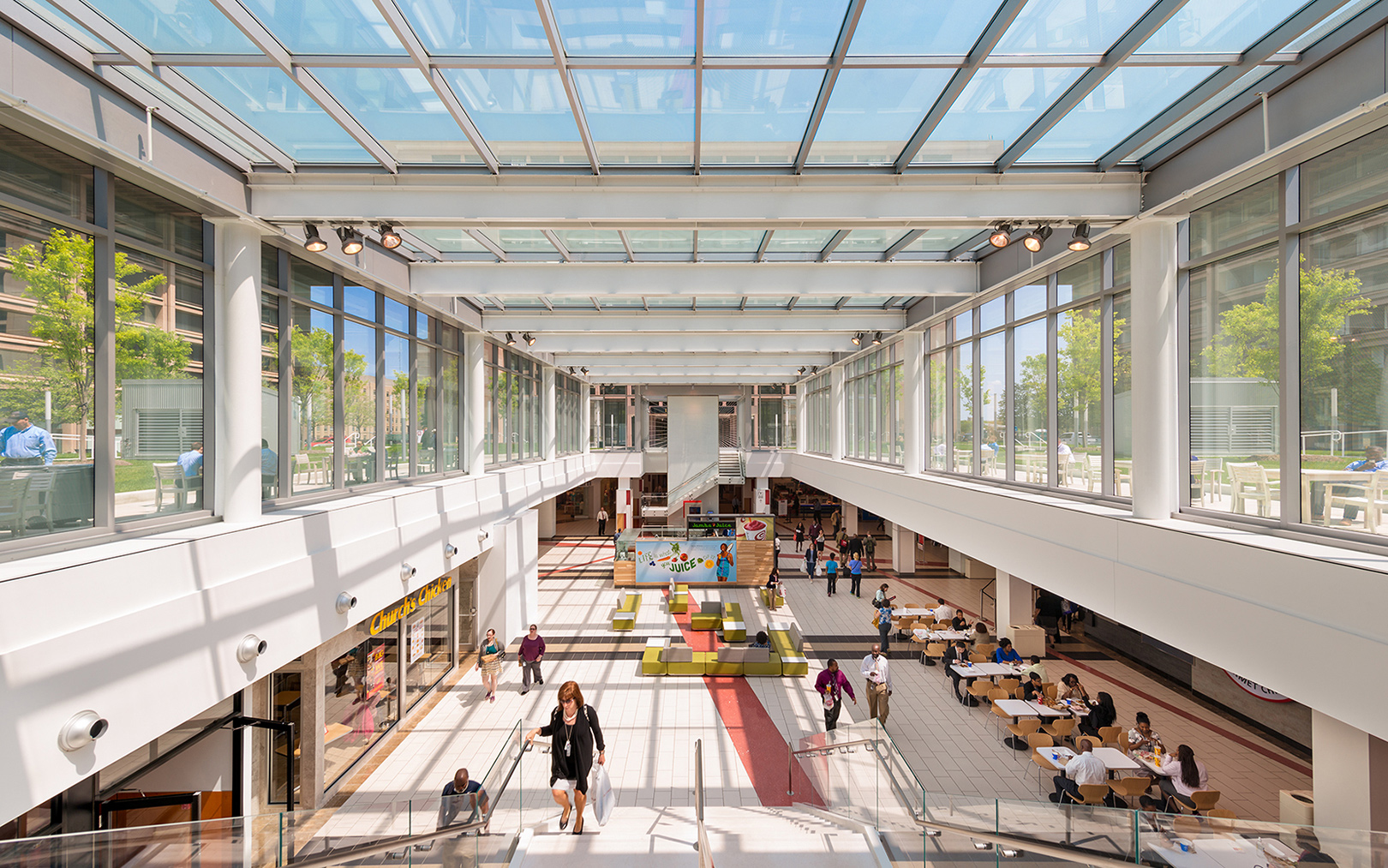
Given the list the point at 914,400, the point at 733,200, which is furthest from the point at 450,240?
the point at 914,400

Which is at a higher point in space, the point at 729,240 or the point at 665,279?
the point at 729,240

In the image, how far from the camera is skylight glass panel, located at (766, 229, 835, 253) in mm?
9081

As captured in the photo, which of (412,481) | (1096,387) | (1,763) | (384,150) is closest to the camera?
(1,763)

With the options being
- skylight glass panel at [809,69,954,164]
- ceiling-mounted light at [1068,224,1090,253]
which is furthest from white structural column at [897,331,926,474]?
skylight glass panel at [809,69,954,164]

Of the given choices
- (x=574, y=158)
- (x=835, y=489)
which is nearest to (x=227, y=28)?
(x=574, y=158)

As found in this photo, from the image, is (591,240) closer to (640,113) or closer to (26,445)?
(640,113)

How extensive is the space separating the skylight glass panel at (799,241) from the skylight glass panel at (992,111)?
241cm

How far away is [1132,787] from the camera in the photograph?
7.73 metres

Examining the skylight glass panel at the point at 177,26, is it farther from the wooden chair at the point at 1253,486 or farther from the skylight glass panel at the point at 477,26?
the wooden chair at the point at 1253,486

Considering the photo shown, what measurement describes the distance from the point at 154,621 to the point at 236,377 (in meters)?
2.79

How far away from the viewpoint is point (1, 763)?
3617mm

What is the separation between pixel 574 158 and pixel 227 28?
3.03m

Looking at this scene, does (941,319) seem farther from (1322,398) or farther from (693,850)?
(693,850)

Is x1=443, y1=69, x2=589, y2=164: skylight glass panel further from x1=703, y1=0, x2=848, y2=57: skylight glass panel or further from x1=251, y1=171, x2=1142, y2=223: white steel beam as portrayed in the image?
x1=703, y1=0, x2=848, y2=57: skylight glass panel
